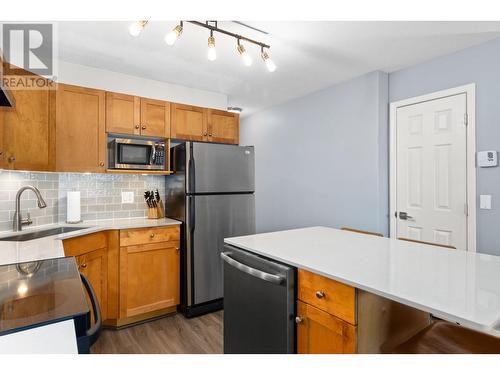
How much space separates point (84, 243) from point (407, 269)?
218 cm

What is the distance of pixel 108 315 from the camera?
2410 mm

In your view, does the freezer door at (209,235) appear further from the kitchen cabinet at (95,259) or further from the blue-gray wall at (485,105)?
the blue-gray wall at (485,105)

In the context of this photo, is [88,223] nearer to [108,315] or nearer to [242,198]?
[108,315]

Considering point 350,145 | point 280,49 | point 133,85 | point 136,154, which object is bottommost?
point 136,154

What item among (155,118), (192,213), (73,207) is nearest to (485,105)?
(192,213)

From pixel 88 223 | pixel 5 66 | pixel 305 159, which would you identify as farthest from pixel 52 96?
pixel 305 159

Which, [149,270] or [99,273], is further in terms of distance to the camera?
[149,270]

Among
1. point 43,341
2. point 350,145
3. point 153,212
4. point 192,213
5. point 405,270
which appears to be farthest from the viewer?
point 350,145

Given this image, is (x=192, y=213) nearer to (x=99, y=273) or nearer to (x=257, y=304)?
(x=99, y=273)

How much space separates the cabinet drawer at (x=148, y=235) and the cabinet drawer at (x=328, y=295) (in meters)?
1.69

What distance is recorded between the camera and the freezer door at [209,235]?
2.68 m

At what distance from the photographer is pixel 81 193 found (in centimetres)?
276

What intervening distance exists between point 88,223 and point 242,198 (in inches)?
59.0

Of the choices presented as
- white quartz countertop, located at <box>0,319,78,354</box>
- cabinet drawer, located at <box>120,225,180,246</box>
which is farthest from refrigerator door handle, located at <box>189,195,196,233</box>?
white quartz countertop, located at <box>0,319,78,354</box>
